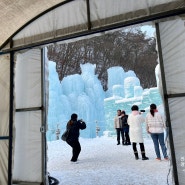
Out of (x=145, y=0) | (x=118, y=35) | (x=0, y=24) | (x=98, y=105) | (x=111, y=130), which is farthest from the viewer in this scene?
(x=118, y=35)

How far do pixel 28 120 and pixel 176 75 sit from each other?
2.55 metres

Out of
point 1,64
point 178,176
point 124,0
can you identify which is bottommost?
point 178,176

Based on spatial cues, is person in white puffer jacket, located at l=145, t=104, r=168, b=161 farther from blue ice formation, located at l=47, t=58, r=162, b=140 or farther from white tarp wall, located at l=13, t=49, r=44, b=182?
blue ice formation, located at l=47, t=58, r=162, b=140

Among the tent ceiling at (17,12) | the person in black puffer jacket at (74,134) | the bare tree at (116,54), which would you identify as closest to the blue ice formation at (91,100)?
the bare tree at (116,54)

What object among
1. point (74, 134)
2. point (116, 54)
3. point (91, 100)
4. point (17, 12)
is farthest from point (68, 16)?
point (116, 54)

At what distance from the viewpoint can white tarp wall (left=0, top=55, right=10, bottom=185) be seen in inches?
148

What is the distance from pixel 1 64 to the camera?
4074 mm

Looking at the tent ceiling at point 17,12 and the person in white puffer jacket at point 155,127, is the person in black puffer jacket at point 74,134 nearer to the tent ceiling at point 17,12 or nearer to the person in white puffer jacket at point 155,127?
the person in white puffer jacket at point 155,127

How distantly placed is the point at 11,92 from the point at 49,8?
60.7 inches

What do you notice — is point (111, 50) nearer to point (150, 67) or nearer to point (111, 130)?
point (150, 67)

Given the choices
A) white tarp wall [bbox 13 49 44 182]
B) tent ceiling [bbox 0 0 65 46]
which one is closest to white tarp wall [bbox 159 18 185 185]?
tent ceiling [bbox 0 0 65 46]

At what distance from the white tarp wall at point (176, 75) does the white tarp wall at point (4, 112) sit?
2.62 m

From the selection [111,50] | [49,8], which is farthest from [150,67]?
[49,8]

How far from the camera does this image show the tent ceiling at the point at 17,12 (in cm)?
339
